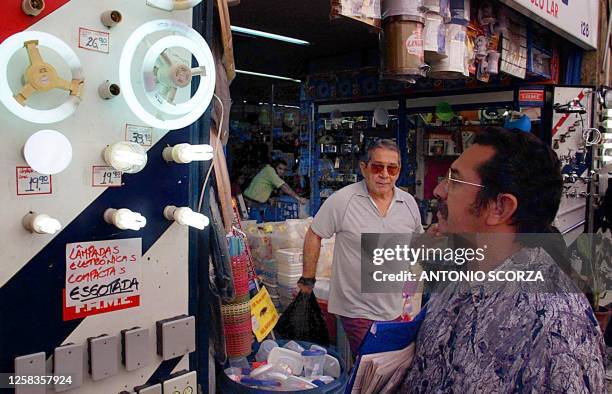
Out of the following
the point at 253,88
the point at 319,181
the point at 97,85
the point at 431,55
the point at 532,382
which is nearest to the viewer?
the point at 532,382

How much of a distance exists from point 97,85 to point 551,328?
1259 millimetres

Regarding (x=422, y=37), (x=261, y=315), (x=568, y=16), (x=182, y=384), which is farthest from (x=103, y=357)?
(x=568, y=16)

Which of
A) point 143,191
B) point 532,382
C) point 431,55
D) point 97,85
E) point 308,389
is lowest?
point 308,389

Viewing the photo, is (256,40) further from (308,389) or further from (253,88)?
(308,389)

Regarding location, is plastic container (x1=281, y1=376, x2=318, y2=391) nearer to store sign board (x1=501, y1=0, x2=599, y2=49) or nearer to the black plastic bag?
the black plastic bag

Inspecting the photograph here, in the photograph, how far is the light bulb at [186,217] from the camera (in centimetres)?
148

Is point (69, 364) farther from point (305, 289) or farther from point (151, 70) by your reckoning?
point (305, 289)

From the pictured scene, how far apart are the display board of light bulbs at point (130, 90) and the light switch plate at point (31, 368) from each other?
0.31 metres

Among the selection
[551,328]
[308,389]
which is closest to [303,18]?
[308,389]

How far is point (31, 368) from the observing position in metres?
1.24

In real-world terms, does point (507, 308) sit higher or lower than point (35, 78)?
lower

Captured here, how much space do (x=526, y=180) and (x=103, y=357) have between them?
4.01 ft

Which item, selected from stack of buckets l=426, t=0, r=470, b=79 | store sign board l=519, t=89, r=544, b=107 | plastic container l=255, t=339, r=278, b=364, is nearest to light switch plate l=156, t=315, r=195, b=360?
plastic container l=255, t=339, r=278, b=364

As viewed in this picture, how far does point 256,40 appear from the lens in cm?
651
